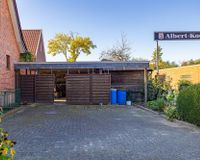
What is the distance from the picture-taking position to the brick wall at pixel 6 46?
14.7 meters

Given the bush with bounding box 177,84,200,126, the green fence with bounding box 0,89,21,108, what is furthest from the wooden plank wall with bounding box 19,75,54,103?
the bush with bounding box 177,84,200,126

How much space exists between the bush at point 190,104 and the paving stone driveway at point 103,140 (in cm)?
51

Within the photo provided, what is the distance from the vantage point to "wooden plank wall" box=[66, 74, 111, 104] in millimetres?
17797

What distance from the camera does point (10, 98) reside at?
1538 centimetres

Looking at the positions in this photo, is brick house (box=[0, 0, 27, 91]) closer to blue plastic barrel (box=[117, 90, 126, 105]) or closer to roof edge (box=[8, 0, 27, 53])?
roof edge (box=[8, 0, 27, 53])

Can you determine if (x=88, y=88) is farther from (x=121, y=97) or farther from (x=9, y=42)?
(x=9, y=42)

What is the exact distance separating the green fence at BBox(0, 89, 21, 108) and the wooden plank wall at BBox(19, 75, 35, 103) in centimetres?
58

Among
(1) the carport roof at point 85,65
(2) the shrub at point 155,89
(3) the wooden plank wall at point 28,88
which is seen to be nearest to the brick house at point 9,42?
(3) the wooden plank wall at point 28,88

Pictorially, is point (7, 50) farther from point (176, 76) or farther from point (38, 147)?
point (176, 76)

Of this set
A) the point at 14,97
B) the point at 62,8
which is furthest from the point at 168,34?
the point at 14,97

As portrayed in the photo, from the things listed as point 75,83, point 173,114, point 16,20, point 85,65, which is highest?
point 16,20

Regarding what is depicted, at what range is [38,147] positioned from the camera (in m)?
6.53

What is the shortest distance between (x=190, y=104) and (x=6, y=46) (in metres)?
11.2

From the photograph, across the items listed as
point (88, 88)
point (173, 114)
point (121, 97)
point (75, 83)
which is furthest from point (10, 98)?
point (173, 114)
